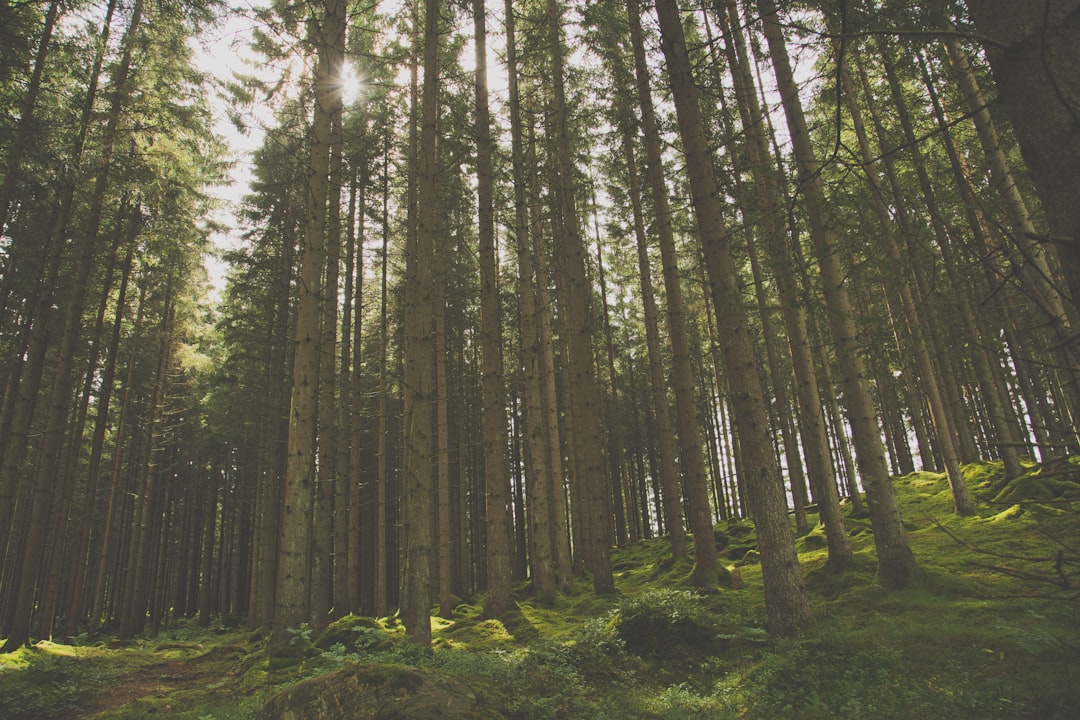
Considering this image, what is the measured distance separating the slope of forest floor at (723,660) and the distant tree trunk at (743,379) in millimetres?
458

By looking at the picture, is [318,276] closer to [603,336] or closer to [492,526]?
[492,526]

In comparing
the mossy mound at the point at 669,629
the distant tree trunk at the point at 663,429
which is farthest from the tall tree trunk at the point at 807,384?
the mossy mound at the point at 669,629

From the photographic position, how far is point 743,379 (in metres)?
6.70

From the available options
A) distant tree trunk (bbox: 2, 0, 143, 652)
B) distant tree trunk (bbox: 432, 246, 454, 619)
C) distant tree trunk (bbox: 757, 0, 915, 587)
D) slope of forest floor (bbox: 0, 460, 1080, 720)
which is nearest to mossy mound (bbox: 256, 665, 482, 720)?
slope of forest floor (bbox: 0, 460, 1080, 720)

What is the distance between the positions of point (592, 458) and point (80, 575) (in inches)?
648

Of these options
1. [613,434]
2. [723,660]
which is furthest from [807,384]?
[613,434]

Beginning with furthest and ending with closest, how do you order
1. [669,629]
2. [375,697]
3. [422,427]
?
[422,427] → [669,629] → [375,697]

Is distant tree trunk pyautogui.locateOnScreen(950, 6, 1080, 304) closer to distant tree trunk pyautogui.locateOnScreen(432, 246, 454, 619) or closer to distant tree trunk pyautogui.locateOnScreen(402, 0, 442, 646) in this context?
distant tree trunk pyautogui.locateOnScreen(402, 0, 442, 646)

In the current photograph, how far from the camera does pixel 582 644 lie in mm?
7082

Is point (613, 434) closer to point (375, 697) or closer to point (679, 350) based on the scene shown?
point (679, 350)

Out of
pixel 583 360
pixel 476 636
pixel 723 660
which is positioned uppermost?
pixel 583 360

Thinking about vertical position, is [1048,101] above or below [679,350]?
below

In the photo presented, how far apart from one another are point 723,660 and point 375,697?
402 centimetres

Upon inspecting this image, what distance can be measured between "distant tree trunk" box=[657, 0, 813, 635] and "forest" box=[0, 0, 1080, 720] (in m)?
0.04
